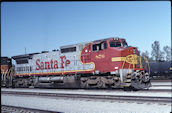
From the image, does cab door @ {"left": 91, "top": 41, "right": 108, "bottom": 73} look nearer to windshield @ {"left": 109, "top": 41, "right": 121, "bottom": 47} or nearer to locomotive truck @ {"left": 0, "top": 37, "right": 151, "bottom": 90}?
locomotive truck @ {"left": 0, "top": 37, "right": 151, "bottom": 90}

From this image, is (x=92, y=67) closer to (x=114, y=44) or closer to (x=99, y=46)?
(x=99, y=46)

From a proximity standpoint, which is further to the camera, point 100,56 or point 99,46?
point 99,46

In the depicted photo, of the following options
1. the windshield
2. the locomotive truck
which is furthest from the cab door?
the windshield

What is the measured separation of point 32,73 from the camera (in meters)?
20.3

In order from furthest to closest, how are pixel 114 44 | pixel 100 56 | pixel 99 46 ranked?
pixel 99 46, pixel 100 56, pixel 114 44

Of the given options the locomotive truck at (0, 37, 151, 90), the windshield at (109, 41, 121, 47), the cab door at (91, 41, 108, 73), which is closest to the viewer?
the locomotive truck at (0, 37, 151, 90)

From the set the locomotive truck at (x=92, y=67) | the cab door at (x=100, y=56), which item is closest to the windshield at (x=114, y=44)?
the locomotive truck at (x=92, y=67)

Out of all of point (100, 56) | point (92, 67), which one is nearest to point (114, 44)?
point (100, 56)

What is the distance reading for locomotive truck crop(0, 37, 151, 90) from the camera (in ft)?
44.1

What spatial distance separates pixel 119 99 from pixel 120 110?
2084 millimetres

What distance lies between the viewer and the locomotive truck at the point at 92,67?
1343cm

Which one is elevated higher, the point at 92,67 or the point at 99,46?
the point at 99,46

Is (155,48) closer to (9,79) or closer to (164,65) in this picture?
(164,65)

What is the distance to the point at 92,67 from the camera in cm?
1506
